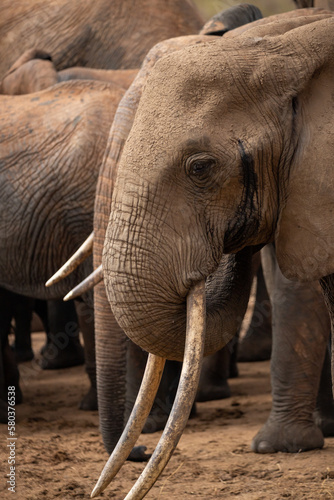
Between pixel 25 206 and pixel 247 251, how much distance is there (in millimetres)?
A: 2010

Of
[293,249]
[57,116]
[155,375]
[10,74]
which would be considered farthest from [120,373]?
[10,74]

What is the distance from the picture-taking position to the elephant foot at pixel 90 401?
4.76 meters

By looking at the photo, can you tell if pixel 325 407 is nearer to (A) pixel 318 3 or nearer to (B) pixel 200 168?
(A) pixel 318 3

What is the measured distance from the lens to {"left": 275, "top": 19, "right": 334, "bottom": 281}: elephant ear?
2242 mm

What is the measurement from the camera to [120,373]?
3309 mm

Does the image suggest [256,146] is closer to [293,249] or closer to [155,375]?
[293,249]

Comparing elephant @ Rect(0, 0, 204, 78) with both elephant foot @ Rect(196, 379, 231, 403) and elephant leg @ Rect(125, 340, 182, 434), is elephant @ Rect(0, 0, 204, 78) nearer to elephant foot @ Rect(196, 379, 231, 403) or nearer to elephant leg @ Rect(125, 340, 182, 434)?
elephant foot @ Rect(196, 379, 231, 403)

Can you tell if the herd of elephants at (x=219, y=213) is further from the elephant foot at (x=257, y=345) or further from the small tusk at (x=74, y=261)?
the elephant foot at (x=257, y=345)

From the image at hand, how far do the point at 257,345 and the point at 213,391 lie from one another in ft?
4.27

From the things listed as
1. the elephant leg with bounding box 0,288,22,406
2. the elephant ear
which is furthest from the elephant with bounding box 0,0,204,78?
the elephant ear

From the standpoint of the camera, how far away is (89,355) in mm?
4766

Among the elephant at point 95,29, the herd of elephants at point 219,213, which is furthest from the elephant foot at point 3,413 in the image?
the elephant at point 95,29

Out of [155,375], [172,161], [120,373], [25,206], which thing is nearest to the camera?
[172,161]

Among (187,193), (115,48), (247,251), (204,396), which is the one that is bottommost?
(204,396)
